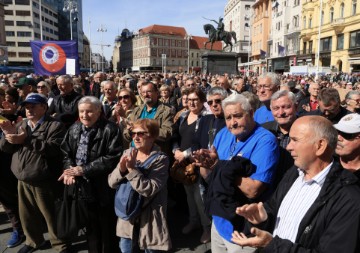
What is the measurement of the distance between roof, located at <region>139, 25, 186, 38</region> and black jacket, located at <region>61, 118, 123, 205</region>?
11128cm

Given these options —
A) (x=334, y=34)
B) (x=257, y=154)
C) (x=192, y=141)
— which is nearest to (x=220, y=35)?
(x=334, y=34)

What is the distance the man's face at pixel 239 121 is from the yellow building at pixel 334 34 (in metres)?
37.8

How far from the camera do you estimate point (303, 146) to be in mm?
1876

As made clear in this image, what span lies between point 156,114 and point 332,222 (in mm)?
3283

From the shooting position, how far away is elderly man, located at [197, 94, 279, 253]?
2365mm

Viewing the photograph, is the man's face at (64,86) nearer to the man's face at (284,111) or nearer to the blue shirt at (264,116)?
the blue shirt at (264,116)

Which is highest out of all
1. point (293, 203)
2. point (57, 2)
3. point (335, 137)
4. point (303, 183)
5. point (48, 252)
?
point (57, 2)

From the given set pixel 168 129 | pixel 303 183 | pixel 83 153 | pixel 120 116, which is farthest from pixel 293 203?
pixel 120 116

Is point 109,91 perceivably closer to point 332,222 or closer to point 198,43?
point 332,222

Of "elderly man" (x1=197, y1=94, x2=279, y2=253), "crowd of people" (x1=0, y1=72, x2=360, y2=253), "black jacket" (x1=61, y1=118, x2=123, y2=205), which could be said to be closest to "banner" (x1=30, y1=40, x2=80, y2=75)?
"crowd of people" (x1=0, y1=72, x2=360, y2=253)

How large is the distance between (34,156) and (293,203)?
3.07 metres

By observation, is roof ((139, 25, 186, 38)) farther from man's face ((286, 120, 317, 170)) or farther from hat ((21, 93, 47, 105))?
man's face ((286, 120, 317, 170))

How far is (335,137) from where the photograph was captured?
188cm

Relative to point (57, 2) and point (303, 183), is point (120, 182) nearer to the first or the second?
point (303, 183)
